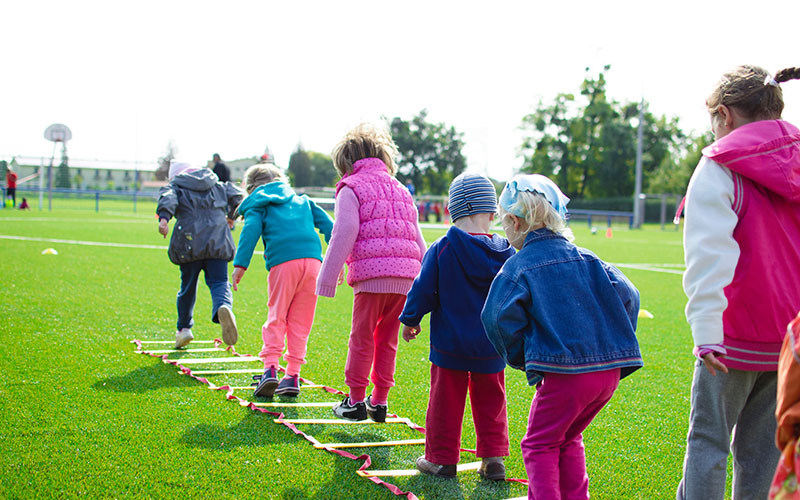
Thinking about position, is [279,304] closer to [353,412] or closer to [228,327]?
[228,327]

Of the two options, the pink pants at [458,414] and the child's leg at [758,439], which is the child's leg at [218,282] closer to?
the pink pants at [458,414]

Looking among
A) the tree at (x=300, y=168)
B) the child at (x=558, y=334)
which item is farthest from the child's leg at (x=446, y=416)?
the tree at (x=300, y=168)

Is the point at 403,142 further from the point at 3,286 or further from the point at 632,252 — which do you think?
the point at 3,286

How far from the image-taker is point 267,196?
4934 millimetres

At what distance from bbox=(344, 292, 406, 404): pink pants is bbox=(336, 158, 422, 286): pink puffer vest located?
0.16 m

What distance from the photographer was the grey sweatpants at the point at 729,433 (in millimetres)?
2486

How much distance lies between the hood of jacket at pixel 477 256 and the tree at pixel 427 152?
6643cm

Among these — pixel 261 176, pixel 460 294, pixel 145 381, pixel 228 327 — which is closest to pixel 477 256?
pixel 460 294

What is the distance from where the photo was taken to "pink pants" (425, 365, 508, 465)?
3.41m

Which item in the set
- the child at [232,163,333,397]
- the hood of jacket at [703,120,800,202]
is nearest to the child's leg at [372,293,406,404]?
the child at [232,163,333,397]

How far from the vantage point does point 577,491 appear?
2.77 metres

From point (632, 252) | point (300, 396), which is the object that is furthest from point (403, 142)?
point (300, 396)

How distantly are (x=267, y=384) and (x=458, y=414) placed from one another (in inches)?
67.1

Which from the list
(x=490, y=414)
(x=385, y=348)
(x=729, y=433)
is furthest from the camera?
(x=385, y=348)
